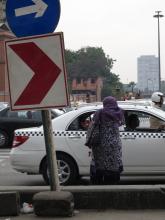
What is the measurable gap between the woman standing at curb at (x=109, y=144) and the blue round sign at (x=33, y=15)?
1657 millimetres

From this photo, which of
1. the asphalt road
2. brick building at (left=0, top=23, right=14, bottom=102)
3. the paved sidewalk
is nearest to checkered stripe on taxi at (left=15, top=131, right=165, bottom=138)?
the asphalt road

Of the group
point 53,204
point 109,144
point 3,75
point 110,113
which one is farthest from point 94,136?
point 3,75

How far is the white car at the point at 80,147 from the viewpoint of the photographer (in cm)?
1062

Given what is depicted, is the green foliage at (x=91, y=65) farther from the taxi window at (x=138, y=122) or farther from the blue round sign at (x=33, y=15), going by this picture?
the blue round sign at (x=33, y=15)

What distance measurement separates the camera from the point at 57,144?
10984 mm

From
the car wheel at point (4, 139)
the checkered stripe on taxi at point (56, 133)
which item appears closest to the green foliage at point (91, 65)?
the car wheel at point (4, 139)

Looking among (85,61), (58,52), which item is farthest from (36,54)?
(85,61)

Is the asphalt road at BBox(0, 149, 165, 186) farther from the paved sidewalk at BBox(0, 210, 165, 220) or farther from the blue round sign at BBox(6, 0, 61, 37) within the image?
the blue round sign at BBox(6, 0, 61, 37)

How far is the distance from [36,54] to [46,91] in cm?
44

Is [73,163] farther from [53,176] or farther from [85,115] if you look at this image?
[53,176]

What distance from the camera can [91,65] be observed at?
490ft

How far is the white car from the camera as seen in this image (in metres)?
10.6

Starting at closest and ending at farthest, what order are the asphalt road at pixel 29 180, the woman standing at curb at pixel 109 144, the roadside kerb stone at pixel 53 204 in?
the roadside kerb stone at pixel 53 204 < the woman standing at curb at pixel 109 144 < the asphalt road at pixel 29 180

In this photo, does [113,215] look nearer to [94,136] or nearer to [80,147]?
[94,136]
